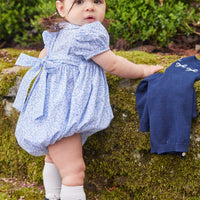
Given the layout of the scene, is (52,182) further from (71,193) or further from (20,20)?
(20,20)

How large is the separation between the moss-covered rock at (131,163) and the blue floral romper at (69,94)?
251 mm

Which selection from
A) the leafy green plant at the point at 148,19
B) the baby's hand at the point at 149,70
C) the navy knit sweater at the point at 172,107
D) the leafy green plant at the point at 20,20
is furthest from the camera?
the leafy green plant at the point at 20,20

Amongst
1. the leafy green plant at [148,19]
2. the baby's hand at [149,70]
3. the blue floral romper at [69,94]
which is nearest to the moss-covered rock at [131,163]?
the baby's hand at [149,70]

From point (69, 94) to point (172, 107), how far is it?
29.2 inches

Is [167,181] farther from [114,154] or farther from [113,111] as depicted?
[113,111]

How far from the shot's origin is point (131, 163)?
7.72ft

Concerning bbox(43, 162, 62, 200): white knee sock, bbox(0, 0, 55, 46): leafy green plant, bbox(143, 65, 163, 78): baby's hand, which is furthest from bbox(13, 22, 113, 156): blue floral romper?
bbox(0, 0, 55, 46): leafy green plant

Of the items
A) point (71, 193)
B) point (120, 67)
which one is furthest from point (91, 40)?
point (71, 193)

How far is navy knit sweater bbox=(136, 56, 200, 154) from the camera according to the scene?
190 centimetres

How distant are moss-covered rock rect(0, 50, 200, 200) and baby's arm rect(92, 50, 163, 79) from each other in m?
0.11

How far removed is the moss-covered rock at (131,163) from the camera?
213cm

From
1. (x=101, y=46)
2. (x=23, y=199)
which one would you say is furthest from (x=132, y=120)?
(x=23, y=199)

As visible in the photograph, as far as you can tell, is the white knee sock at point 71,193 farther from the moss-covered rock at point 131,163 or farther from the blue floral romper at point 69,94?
the moss-covered rock at point 131,163

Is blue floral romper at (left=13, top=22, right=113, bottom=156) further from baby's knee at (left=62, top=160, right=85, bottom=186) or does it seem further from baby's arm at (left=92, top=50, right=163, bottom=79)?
baby's knee at (left=62, top=160, right=85, bottom=186)
